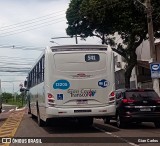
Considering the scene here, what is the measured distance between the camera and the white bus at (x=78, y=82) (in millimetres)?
16484

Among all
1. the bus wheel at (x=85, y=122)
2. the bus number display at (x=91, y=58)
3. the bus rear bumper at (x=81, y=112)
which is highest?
the bus number display at (x=91, y=58)

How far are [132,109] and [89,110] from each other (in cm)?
241

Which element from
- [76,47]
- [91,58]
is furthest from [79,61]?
[76,47]

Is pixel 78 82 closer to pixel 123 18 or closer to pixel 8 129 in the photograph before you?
pixel 8 129

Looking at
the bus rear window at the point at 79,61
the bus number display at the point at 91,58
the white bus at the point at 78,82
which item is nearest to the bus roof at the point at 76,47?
the white bus at the point at 78,82

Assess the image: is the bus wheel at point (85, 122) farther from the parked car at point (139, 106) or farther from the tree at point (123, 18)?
the tree at point (123, 18)

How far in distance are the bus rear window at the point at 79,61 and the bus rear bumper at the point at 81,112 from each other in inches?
59.9

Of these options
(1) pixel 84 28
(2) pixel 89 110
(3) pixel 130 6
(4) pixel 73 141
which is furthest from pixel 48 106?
(1) pixel 84 28

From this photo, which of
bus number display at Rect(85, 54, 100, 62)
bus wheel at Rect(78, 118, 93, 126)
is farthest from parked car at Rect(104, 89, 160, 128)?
bus number display at Rect(85, 54, 100, 62)

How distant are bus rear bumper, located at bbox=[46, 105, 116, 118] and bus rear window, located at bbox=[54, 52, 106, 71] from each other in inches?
59.9

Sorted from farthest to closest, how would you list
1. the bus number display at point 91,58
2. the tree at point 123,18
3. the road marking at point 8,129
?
1. the tree at point 123,18
2. the bus number display at point 91,58
3. the road marking at point 8,129

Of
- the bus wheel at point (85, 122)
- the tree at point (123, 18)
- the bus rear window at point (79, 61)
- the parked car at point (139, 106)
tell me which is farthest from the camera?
the tree at point (123, 18)

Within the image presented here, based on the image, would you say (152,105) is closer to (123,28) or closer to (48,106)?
(48,106)

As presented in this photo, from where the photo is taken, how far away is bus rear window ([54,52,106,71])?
16.8 metres
